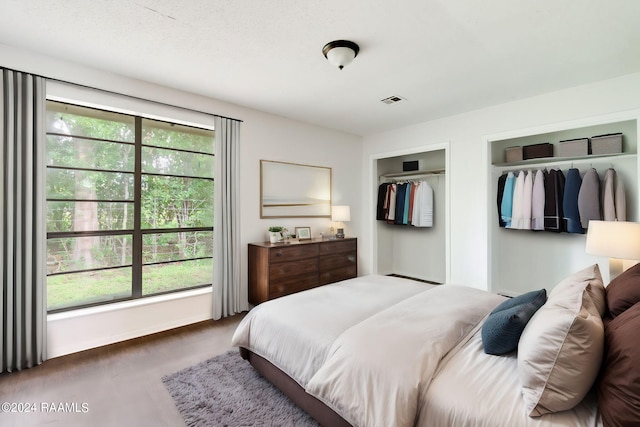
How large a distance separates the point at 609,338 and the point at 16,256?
11.6 feet

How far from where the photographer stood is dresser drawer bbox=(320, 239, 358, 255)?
4.00m

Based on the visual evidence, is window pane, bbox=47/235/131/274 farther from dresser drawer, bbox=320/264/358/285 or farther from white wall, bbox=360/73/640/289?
white wall, bbox=360/73/640/289

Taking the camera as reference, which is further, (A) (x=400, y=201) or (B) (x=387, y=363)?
(A) (x=400, y=201)

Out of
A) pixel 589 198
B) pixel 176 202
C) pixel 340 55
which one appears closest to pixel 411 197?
pixel 589 198

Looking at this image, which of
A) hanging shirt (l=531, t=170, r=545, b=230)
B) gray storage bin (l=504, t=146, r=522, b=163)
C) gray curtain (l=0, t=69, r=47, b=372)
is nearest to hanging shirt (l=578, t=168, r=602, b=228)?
hanging shirt (l=531, t=170, r=545, b=230)

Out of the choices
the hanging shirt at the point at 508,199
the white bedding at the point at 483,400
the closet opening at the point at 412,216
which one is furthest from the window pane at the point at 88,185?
the hanging shirt at the point at 508,199

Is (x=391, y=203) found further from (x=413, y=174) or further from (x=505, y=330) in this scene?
(x=505, y=330)

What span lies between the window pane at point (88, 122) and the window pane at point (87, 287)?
1.30 m

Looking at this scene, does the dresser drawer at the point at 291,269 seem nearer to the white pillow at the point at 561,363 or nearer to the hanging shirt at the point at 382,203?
the hanging shirt at the point at 382,203

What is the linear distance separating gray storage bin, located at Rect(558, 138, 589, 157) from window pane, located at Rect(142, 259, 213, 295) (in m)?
4.33

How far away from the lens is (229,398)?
1911 mm

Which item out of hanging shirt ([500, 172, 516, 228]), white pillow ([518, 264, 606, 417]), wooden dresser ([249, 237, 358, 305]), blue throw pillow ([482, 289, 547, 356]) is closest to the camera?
white pillow ([518, 264, 606, 417])

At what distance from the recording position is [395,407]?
3.96ft

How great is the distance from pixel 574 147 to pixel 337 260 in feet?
10.1
